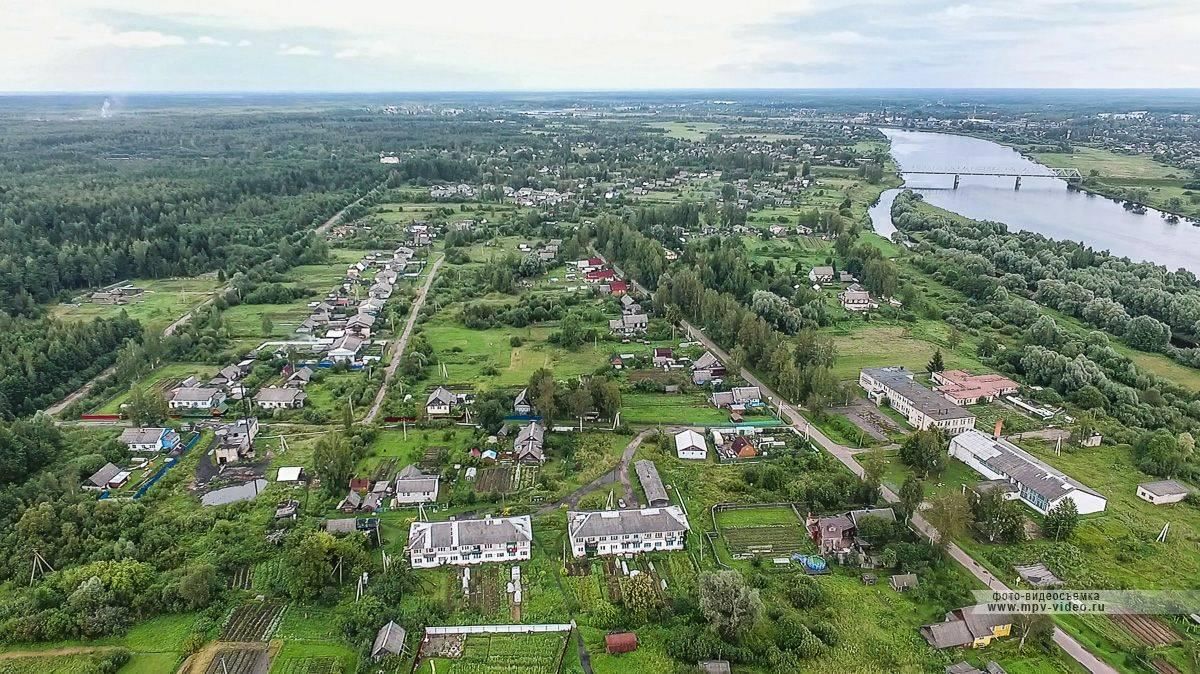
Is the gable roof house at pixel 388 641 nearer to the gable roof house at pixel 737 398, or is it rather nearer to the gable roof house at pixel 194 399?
the gable roof house at pixel 737 398

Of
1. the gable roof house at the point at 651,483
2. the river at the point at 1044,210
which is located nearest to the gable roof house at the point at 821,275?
the river at the point at 1044,210

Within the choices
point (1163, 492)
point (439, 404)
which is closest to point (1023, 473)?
point (1163, 492)

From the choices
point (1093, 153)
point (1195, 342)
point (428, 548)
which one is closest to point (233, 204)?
point (428, 548)

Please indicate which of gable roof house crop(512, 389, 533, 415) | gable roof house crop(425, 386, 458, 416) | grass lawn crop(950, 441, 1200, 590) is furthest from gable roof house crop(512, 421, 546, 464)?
grass lawn crop(950, 441, 1200, 590)

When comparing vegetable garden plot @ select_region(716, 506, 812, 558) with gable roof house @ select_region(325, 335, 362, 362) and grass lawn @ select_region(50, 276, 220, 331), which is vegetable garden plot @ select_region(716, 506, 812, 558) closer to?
gable roof house @ select_region(325, 335, 362, 362)

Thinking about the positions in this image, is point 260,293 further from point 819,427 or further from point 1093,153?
point 1093,153
